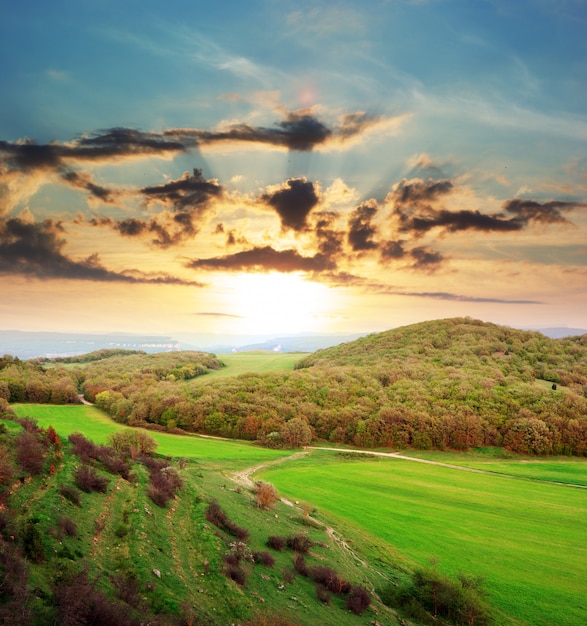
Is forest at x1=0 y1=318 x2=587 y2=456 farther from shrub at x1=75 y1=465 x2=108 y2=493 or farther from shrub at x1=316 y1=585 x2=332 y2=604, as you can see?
shrub at x1=75 y1=465 x2=108 y2=493

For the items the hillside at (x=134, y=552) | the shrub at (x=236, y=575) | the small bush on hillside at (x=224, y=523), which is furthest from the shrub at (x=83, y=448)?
the shrub at (x=236, y=575)

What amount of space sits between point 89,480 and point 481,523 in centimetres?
3928

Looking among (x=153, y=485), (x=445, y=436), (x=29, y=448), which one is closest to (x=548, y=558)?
(x=153, y=485)

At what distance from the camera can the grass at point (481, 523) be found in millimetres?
25438

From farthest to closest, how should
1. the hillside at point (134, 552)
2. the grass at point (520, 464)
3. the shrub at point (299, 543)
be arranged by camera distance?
the grass at point (520, 464), the shrub at point (299, 543), the hillside at point (134, 552)

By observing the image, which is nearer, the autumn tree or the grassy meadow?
the grassy meadow

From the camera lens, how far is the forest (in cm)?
8419

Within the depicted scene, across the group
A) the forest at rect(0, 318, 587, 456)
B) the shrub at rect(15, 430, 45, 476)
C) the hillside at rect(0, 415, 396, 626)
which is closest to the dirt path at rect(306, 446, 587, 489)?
the forest at rect(0, 318, 587, 456)

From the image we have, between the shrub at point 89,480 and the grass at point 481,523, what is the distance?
82.5ft

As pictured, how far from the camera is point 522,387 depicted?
324 ft

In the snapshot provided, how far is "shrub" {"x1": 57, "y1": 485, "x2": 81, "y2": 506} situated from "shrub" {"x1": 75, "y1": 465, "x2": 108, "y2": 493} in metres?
1.41

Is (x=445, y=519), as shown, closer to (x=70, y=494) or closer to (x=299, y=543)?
(x=299, y=543)

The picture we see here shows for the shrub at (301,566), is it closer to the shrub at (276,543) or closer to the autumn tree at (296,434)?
the shrub at (276,543)

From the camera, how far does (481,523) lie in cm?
3778
